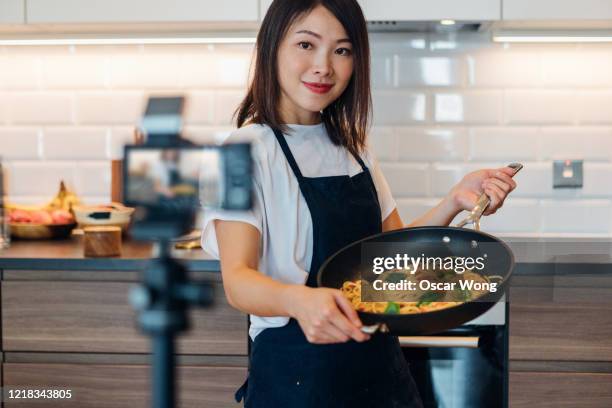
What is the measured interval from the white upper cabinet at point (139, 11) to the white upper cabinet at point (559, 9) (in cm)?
72

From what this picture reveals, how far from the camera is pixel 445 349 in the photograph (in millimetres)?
1801

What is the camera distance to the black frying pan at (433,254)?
2.94ft

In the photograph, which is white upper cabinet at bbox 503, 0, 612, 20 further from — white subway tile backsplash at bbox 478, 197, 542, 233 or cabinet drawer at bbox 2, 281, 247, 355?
cabinet drawer at bbox 2, 281, 247, 355

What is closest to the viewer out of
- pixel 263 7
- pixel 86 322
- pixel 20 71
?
pixel 86 322

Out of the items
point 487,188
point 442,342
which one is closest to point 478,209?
point 487,188

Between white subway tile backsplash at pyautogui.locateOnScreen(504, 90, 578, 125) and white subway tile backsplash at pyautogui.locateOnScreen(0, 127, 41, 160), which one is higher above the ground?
white subway tile backsplash at pyautogui.locateOnScreen(504, 90, 578, 125)

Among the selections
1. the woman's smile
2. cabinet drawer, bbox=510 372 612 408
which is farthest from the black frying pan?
cabinet drawer, bbox=510 372 612 408

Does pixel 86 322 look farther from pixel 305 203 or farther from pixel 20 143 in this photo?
pixel 305 203

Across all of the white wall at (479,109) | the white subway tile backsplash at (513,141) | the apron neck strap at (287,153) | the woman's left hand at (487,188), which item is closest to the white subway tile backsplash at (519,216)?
the white wall at (479,109)

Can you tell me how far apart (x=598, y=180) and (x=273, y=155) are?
148 centimetres

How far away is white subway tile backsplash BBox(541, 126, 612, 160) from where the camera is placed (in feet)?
7.51

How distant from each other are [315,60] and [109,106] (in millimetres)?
1422

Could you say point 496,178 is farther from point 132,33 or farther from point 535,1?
point 132,33

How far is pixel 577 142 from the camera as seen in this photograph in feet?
7.52
